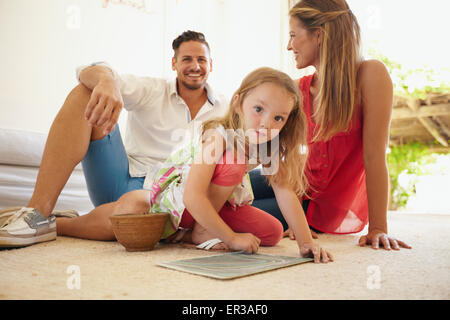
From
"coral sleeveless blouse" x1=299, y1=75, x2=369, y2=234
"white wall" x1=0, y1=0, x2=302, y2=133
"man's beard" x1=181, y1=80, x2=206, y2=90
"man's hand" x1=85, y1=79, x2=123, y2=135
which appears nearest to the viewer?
"man's hand" x1=85, y1=79, x2=123, y2=135

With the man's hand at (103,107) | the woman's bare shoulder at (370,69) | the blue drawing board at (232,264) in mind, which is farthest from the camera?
the woman's bare shoulder at (370,69)

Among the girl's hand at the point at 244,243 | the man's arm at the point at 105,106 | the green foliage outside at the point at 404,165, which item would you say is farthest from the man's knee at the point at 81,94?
the green foliage outside at the point at 404,165

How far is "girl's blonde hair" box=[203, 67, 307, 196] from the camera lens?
105cm

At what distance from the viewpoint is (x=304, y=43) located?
1302 mm

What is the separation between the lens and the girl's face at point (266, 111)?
1017 millimetres

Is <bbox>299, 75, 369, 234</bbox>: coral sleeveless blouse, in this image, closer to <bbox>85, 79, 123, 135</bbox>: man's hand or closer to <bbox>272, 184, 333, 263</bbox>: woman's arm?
<bbox>272, 184, 333, 263</bbox>: woman's arm

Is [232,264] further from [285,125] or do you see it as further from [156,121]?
[156,121]

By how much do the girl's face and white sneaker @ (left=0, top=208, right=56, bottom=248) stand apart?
2.02 ft

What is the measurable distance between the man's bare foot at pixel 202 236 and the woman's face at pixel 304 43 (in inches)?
26.5

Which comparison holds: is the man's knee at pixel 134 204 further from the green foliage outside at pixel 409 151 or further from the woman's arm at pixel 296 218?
the green foliage outside at pixel 409 151

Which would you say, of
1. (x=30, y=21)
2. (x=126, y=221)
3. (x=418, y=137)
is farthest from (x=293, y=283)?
(x=418, y=137)

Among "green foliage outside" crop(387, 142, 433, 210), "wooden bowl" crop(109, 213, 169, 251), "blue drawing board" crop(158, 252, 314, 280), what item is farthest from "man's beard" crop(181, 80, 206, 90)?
"green foliage outside" crop(387, 142, 433, 210)

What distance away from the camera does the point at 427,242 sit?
49.6 inches

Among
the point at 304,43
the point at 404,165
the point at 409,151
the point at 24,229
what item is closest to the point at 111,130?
the point at 24,229
